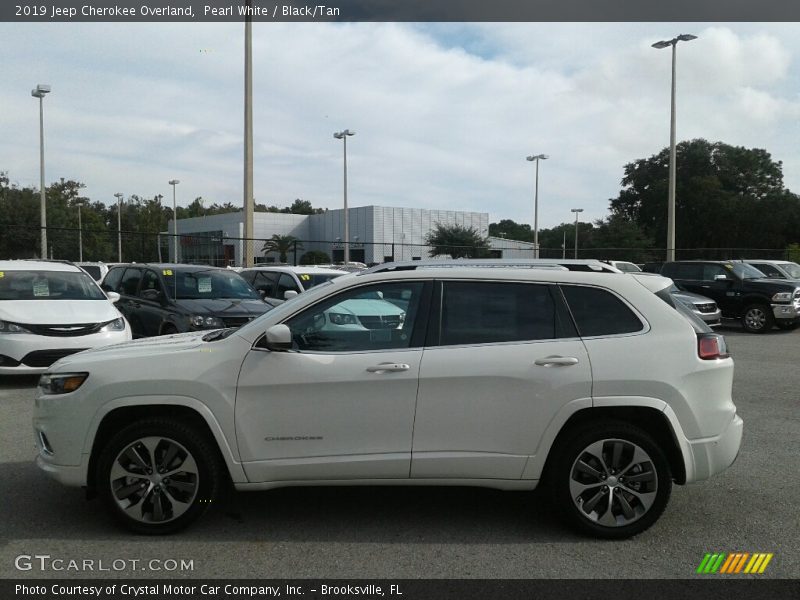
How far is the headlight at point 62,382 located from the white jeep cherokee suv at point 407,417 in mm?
13

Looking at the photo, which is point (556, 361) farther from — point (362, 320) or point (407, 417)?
point (362, 320)

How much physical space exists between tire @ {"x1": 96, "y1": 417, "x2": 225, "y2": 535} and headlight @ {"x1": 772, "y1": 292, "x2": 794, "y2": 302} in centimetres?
1655

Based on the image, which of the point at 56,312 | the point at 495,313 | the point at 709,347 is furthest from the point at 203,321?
the point at 709,347

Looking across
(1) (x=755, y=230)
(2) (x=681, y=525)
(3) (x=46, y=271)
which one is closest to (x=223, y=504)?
(2) (x=681, y=525)

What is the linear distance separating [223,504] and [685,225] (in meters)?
67.2

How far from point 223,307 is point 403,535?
7.36m

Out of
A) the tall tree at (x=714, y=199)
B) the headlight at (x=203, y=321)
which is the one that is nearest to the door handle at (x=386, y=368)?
the headlight at (x=203, y=321)

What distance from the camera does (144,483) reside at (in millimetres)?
4258

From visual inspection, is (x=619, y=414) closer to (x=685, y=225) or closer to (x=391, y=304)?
(x=391, y=304)

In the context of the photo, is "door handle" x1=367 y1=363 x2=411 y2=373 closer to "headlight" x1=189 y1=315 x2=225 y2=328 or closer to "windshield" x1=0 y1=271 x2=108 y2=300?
"headlight" x1=189 y1=315 x2=225 y2=328

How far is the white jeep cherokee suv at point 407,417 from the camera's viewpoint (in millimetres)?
4199

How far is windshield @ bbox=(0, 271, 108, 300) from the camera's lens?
10.0m

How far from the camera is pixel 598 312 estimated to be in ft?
14.5

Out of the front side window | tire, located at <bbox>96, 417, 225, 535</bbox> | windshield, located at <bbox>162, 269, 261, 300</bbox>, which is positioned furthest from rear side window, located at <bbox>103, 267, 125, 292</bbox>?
the front side window
